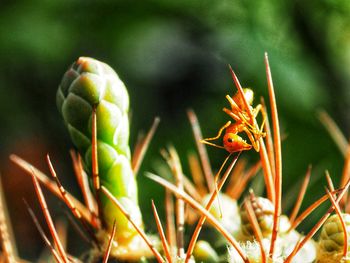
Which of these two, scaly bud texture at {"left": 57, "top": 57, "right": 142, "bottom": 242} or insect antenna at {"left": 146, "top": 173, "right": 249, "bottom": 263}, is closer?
insect antenna at {"left": 146, "top": 173, "right": 249, "bottom": 263}

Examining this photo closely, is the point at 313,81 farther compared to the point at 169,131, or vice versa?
the point at 169,131

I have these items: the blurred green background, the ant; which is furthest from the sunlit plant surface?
the blurred green background

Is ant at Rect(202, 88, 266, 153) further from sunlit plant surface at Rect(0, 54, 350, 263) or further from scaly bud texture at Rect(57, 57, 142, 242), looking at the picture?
scaly bud texture at Rect(57, 57, 142, 242)

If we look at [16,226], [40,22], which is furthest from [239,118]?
[16,226]

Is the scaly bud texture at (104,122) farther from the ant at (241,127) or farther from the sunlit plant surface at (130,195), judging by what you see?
the ant at (241,127)

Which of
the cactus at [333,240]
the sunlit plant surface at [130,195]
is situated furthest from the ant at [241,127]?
the cactus at [333,240]

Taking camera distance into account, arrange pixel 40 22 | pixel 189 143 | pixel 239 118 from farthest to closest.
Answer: pixel 40 22
pixel 189 143
pixel 239 118

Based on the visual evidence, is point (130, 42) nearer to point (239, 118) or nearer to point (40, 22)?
point (40, 22)

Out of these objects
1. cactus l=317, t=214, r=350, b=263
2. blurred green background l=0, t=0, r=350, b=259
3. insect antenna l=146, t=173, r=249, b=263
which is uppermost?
insect antenna l=146, t=173, r=249, b=263
